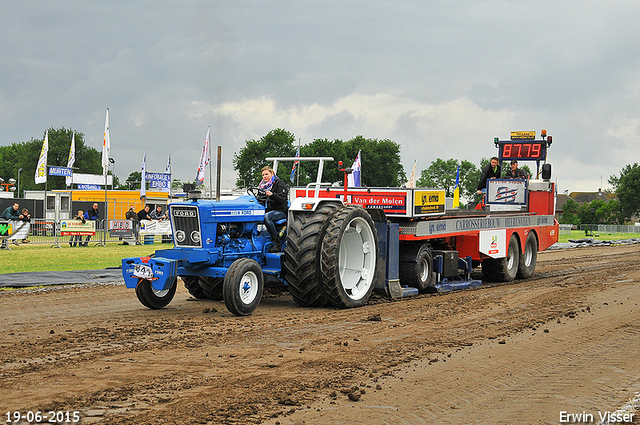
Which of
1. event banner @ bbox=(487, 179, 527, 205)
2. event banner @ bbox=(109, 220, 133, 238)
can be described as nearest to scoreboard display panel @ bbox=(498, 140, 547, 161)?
event banner @ bbox=(487, 179, 527, 205)

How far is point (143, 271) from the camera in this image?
8.04 metres

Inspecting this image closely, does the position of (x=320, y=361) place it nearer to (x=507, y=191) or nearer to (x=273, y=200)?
(x=273, y=200)

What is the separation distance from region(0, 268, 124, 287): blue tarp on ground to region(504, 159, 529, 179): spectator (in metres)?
9.26

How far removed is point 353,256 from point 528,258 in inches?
253

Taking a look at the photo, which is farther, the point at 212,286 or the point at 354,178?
the point at 354,178

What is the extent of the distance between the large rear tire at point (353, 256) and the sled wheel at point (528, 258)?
223 inches

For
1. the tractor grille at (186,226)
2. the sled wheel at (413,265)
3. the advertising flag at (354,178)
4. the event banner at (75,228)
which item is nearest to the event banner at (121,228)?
the event banner at (75,228)

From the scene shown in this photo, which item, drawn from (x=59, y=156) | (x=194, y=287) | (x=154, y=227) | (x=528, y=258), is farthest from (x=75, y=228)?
(x=59, y=156)

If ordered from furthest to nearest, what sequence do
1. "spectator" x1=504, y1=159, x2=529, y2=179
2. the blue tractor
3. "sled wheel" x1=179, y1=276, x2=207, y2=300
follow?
"spectator" x1=504, y1=159, x2=529, y2=179
"sled wheel" x1=179, y1=276, x2=207, y2=300
the blue tractor

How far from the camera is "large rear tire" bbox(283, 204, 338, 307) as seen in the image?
344 inches

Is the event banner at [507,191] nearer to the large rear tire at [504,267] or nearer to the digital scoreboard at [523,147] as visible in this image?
the digital scoreboard at [523,147]

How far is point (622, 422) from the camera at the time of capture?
4387mm

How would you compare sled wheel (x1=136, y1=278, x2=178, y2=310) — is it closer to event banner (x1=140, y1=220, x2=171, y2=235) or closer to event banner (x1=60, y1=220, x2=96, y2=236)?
event banner (x1=60, y1=220, x2=96, y2=236)

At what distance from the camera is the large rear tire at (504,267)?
13.6m
